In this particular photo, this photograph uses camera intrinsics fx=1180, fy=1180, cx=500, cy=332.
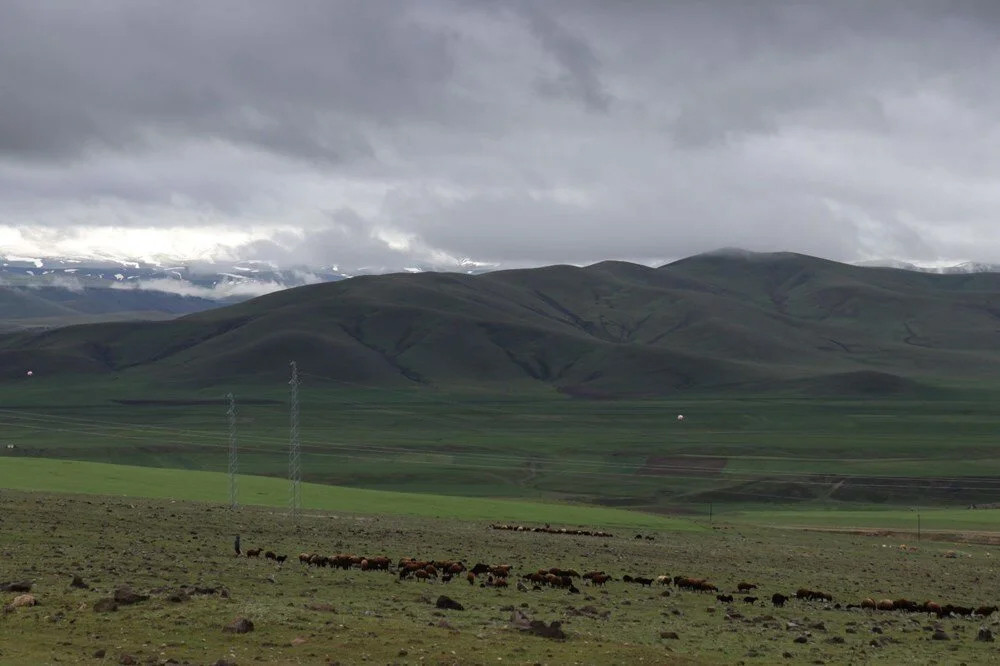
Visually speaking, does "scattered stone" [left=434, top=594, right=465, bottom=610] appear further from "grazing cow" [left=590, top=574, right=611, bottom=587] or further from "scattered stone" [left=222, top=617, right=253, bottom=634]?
"grazing cow" [left=590, top=574, right=611, bottom=587]

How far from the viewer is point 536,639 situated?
23719mm

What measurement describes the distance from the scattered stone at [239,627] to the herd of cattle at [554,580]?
10.3 metres

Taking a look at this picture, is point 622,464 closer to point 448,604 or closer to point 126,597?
point 448,604

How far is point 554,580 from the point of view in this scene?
33562 mm

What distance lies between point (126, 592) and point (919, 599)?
82.0ft

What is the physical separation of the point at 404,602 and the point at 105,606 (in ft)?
24.1

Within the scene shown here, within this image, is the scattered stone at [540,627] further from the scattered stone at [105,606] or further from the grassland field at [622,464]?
the grassland field at [622,464]

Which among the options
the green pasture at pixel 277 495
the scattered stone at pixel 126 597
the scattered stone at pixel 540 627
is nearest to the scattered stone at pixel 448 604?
the scattered stone at pixel 540 627

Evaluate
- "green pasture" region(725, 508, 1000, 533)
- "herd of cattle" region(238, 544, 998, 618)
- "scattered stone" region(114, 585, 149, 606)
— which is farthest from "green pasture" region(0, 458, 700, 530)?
"scattered stone" region(114, 585, 149, 606)

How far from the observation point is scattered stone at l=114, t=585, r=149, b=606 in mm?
24391

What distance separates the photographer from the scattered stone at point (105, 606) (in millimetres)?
23688

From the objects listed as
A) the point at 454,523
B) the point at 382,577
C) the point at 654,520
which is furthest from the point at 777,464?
the point at 382,577

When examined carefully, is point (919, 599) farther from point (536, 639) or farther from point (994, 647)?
point (536, 639)

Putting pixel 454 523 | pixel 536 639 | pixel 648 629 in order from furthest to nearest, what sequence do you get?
pixel 454 523 < pixel 648 629 < pixel 536 639
